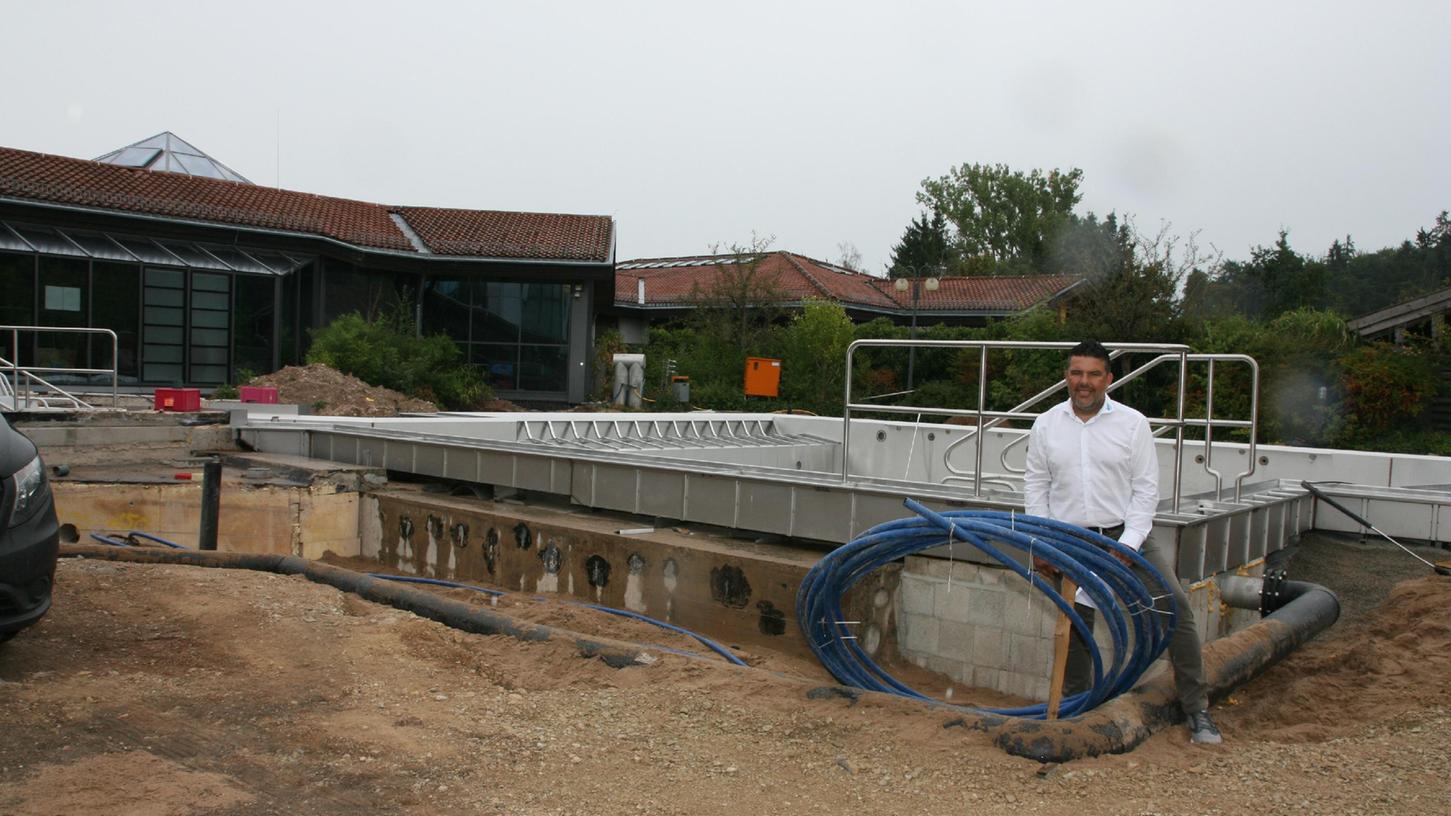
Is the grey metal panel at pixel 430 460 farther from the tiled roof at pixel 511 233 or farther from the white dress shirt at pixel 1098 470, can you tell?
the tiled roof at pixel 511 233

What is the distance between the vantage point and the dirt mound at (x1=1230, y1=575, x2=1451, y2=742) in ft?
17.7

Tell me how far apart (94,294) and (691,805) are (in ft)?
67.1

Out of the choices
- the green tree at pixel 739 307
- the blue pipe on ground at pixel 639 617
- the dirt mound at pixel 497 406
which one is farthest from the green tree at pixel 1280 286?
the blue pipe on ground at pixel 639 617

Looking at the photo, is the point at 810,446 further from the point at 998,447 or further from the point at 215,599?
the point at 215,599

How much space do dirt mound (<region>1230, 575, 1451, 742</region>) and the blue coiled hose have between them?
0.81 meters

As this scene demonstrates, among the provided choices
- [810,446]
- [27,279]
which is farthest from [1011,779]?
[27,279]

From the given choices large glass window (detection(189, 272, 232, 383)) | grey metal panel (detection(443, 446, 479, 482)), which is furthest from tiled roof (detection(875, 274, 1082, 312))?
grey metal panel (detection(443, 446, 479, 482))

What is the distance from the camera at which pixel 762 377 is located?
24.6 m

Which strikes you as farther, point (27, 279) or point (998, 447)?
point (27, 279)

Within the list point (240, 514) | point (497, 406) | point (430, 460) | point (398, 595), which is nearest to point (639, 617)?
point (398, 595)

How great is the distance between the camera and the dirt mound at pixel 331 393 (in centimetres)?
1806

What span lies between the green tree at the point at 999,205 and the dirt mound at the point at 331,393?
60194 mm

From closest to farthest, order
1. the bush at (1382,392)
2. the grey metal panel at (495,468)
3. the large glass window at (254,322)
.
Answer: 1. the grey metal panel at (495,468)
2. the bush at (1382,392)
3. the large glass window at (254,322)

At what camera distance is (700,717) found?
16.5 ft
